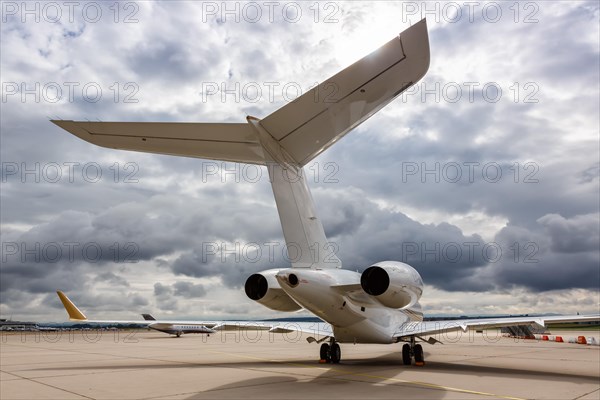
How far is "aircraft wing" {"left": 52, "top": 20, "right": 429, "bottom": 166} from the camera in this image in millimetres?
7477

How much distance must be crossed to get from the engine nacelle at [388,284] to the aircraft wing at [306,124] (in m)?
2.62

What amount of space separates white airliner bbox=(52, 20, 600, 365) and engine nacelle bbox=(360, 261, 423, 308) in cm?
2

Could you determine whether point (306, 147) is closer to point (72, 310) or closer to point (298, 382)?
point (298, 382)

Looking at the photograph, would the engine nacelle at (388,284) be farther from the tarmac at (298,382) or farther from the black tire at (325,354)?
the black tire at (325,354)

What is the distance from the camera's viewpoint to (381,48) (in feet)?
24.3

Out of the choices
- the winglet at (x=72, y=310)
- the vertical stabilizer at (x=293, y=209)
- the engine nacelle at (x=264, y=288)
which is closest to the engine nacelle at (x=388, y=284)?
the vertical stabilizer at (x=293, y=209)

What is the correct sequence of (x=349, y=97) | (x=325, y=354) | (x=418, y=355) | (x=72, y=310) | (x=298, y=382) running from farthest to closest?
(x=72, y=310)
(x=325, y=354)
(x=418, y=355)
(x=298, y=382)
(x=349, y=97)

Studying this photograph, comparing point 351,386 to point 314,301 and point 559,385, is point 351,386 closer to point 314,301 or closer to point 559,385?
point 314,301

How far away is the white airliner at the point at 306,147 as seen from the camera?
7934mm

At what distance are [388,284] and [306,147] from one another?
3042 mm

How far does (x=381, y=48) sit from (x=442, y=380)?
659 cm

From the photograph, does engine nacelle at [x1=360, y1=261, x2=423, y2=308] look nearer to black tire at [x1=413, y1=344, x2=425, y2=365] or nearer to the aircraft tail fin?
the aircraft tail fin

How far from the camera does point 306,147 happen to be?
9.62m

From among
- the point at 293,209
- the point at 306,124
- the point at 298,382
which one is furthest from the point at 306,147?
the point at 298,382
